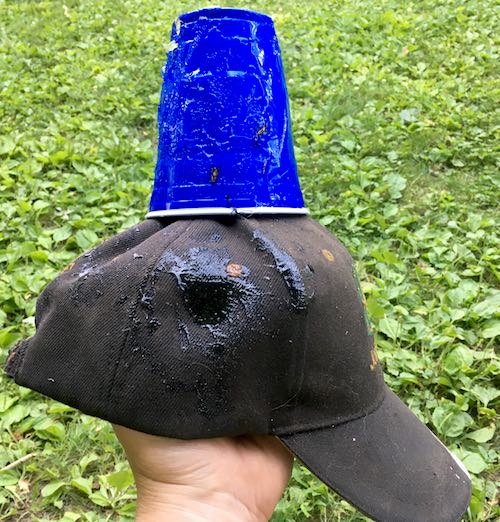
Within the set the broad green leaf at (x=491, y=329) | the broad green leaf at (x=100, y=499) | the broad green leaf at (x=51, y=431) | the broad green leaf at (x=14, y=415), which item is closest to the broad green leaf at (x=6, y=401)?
the broad green leaf at (x=14, y=415)

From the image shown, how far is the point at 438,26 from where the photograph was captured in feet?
13.8

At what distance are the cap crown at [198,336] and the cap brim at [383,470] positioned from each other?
40 millimetres

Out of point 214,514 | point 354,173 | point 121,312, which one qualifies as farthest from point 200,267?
point 354,173

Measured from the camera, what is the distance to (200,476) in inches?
41.0

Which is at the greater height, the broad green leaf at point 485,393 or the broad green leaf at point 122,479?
the broad green leaf at point 485,393

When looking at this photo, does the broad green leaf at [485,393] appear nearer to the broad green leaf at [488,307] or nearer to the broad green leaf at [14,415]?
the broad green leaf at [488,307]

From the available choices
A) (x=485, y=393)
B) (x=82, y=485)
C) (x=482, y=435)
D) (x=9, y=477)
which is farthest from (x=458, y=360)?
(x=9, y=477)

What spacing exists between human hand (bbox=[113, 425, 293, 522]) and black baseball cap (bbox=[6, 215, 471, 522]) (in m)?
0.11

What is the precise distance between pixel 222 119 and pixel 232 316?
Result: 0.34 meters

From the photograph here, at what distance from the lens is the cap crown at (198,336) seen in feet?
3.02

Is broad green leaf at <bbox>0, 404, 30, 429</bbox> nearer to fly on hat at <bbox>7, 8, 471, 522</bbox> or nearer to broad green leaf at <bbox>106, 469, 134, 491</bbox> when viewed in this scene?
broad green leaf at <bbox>106, 469, 134, 491</bbox>

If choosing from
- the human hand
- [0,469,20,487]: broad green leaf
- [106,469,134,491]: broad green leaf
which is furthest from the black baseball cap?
[0,469,20,487]: broad green leaf

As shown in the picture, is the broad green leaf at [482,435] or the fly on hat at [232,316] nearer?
the fly on hat at [232,316]

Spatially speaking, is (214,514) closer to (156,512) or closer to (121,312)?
(156,512)
